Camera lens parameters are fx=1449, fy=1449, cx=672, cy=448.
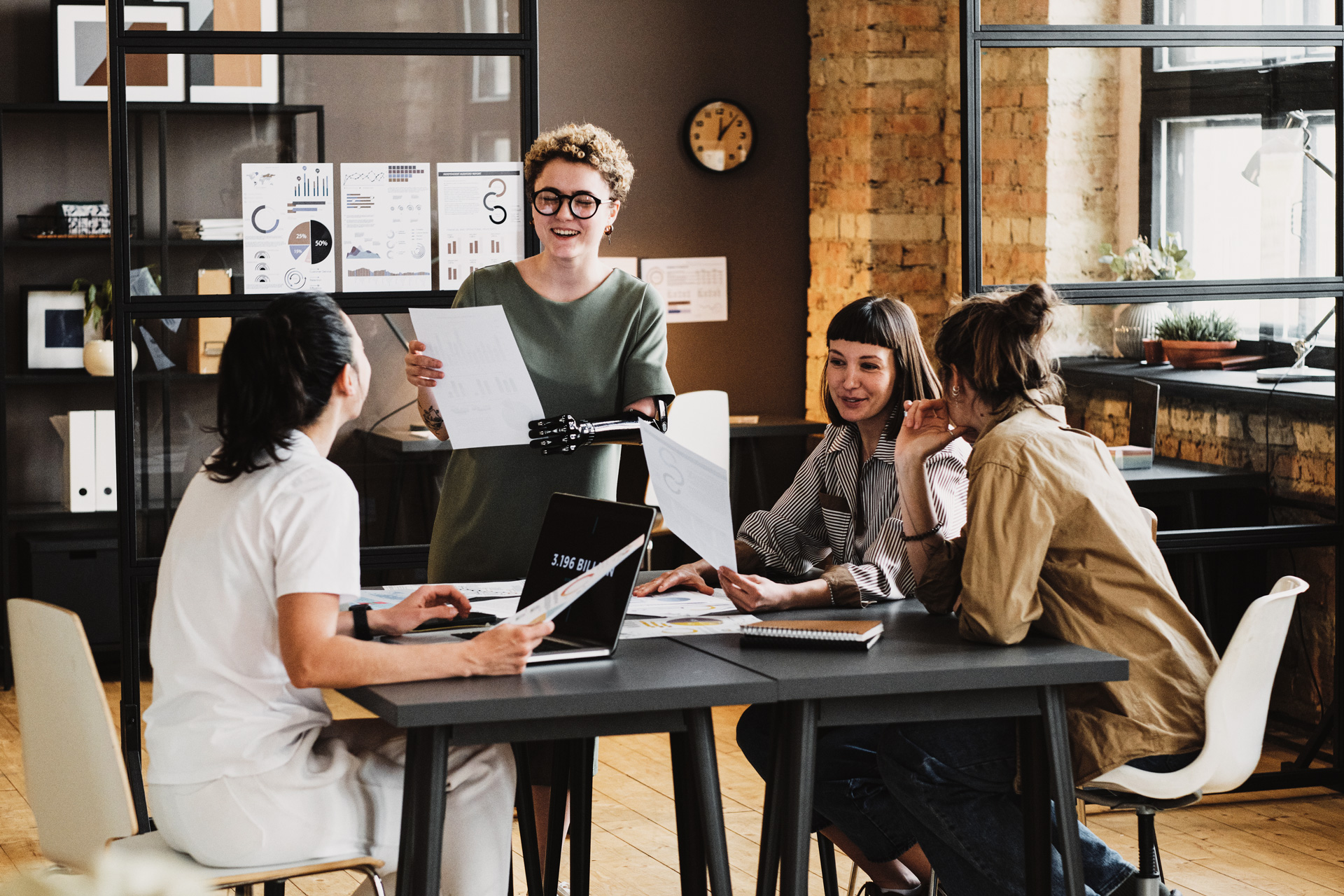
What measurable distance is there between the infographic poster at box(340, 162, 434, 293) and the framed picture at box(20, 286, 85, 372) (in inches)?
101

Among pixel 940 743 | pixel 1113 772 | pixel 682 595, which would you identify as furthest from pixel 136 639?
pixel 1113 772

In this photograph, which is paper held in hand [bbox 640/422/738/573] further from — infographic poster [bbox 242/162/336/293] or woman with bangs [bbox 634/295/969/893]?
infographic poster [bbox 242/162/336/293]

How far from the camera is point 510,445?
277 centimetres

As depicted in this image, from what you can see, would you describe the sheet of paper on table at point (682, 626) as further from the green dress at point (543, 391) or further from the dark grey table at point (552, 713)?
the green dress at point (543, 391)

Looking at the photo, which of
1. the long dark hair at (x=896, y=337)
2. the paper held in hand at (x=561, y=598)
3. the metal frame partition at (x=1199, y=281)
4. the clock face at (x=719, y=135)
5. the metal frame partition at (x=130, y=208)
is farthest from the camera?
the clock face at (x=719, y=135)

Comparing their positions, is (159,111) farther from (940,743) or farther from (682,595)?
(940,743)

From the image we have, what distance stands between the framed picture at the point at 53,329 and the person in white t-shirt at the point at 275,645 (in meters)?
3.71

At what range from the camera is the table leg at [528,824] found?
2617 mm

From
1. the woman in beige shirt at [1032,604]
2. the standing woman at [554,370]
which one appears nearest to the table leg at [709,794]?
the woman in beige shirt at [1032,604]

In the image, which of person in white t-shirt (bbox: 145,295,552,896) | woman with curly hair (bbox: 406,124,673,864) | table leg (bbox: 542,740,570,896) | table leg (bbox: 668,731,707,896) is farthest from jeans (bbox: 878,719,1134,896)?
woman with curly hair (bbox: 406,124,673,864)

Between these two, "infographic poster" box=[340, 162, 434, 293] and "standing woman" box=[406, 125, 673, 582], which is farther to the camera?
"infographic poster" box=[340, 162, 434, 293]

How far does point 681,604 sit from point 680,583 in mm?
135

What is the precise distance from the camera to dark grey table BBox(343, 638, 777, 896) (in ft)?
5.87

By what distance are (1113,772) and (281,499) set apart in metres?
1.31
